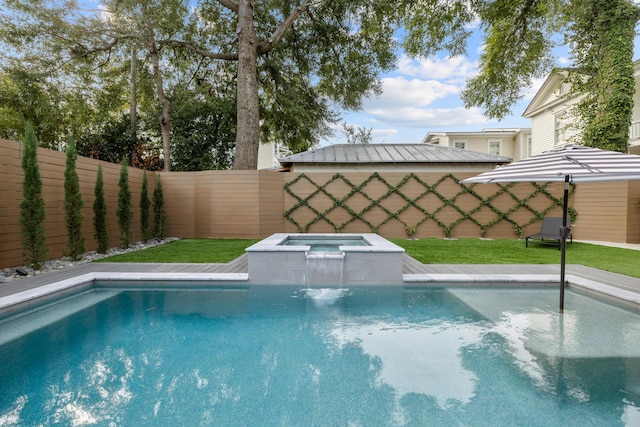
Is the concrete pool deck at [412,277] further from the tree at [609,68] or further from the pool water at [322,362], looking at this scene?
the tree at [609,68]

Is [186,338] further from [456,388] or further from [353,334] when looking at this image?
[456,388]

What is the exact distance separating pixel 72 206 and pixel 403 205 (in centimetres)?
885

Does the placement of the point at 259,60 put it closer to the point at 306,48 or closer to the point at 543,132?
the point at 306,48

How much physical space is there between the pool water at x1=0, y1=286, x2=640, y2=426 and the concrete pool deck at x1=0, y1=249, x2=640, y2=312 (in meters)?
0.33

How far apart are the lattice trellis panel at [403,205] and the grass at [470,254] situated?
1326 mm

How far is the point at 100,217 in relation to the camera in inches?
292

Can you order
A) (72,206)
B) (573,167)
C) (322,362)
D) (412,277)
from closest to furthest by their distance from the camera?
(322,362) < (573,167) < (412,277) < (72,206)

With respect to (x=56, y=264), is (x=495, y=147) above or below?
above

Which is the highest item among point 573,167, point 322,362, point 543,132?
point 543,132

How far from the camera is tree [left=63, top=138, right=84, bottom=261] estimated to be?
6508 millimetres

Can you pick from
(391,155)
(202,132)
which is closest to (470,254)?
(391,155)

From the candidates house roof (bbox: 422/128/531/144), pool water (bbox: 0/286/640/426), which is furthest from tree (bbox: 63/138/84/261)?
house roof (bbox: 422/128/531/144)

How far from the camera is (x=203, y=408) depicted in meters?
2.29

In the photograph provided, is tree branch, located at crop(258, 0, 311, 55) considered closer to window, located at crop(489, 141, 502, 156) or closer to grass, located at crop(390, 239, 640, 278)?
grass, located at crop(390, 239, 640, 278)
